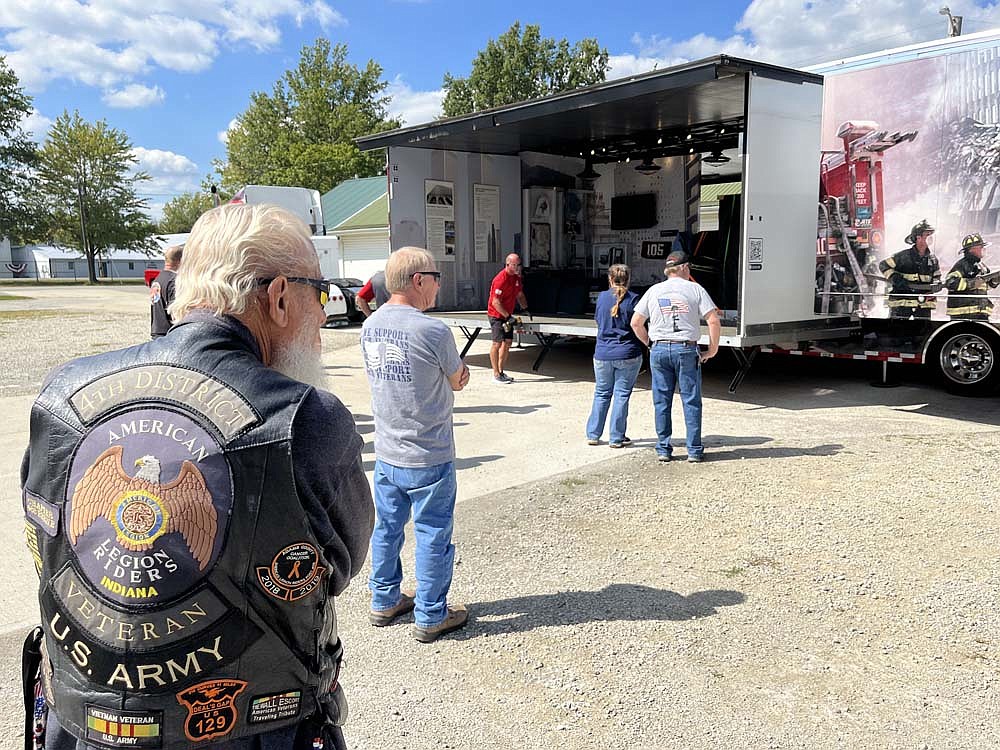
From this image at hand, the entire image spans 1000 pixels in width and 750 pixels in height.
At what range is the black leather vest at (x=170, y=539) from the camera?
4.38 ft

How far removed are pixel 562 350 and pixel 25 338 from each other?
1177 cm

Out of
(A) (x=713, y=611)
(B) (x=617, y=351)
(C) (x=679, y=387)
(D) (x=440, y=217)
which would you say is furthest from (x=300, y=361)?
(D) (x=440, y=217)

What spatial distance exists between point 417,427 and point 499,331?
7646 mm

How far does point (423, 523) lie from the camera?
3697mm

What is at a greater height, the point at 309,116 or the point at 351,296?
the point at 309,116

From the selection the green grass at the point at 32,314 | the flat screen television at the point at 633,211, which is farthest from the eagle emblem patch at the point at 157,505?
the green grass at the point at 32,314

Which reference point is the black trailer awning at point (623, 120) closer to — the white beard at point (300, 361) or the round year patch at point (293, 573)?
the white beard at point (300, 361)

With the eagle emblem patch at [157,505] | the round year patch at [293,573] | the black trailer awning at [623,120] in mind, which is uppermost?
the black trailer awning at [623,120]

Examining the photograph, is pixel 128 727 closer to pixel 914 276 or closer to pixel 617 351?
pixel 617 351

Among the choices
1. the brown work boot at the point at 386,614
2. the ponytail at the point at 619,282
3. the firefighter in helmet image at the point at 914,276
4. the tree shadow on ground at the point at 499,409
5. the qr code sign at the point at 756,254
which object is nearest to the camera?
the brown work boot at the point at 386,614

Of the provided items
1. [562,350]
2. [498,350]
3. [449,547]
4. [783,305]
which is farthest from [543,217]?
[449,547]

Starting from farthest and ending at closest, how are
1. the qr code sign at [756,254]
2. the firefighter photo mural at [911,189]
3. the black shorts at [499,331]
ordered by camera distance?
1. the black shorts at [499,331]
2. the qr code sign at [756,254]
3. the firefighter photo mural at [911,189]

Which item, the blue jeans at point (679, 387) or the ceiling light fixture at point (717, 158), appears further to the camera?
the ceiling light fixture at point (717, 158)

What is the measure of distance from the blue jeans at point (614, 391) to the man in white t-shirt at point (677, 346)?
0.36 m
